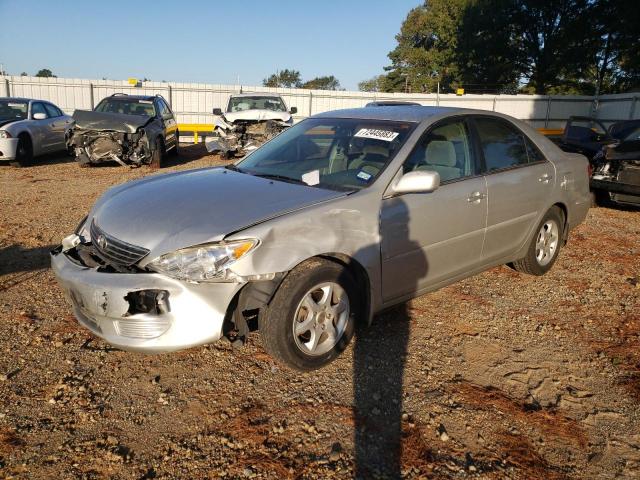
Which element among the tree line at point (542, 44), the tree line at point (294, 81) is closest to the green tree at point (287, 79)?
the tree line at point (294, 81)

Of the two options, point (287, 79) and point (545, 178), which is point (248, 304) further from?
point (287, 79)

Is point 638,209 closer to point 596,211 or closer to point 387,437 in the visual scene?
point 596,211

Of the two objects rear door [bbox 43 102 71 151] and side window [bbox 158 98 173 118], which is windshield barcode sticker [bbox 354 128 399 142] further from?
rear door [bbox 43 102 71 151]

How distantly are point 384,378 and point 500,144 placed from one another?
92.5 inches

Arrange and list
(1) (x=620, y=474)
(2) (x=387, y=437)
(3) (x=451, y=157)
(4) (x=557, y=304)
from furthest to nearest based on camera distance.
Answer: (4) (x=557, y=304), (3) (x=451, y=157), (2) (x=387, y=437), (1) (x=620, y=474)

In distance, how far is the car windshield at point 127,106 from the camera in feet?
38.7

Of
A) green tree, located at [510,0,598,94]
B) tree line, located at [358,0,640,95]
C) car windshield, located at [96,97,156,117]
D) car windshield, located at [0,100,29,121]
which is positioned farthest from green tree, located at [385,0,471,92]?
car windshield, located at [0,100,29,121]

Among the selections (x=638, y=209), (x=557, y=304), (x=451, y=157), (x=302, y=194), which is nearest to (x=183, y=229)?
(x=302, y=194)

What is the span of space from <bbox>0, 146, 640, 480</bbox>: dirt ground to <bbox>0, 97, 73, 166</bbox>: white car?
7648mm

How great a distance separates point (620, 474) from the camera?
2.41 metres

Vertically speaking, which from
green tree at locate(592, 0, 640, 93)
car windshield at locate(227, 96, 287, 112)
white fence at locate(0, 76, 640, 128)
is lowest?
car windshield at locate(227, 96, 287, 112)

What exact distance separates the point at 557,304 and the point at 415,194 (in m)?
1.92

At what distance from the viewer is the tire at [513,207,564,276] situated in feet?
15.7

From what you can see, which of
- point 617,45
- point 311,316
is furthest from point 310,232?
point 617,45
